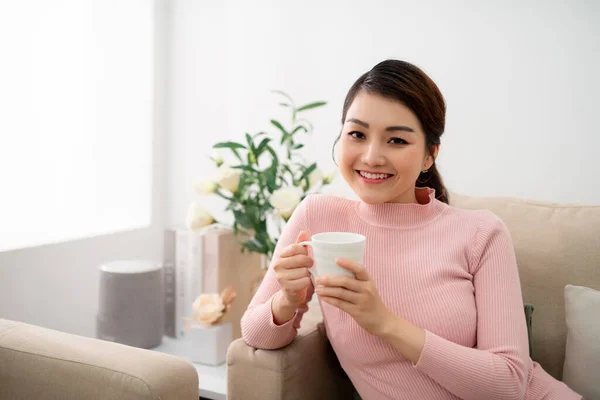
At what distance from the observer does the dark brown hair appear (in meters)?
1.12

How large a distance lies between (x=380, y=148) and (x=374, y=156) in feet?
0.08

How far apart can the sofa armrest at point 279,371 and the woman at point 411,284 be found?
0.03 metres

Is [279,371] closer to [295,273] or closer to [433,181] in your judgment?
[295,273]

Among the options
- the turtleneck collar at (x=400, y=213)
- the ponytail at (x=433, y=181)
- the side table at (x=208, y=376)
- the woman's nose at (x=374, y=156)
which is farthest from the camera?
the side table at (x=208, y=376)

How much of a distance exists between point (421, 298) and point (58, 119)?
134 cm

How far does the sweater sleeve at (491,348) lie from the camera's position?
1.01 meters

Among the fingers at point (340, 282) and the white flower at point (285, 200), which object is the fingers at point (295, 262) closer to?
the fingers at point (340, 282)

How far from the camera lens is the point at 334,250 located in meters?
0.87

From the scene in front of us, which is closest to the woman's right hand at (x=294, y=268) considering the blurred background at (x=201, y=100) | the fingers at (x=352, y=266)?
the fingers at (x=352, y=266)

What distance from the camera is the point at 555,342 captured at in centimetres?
132

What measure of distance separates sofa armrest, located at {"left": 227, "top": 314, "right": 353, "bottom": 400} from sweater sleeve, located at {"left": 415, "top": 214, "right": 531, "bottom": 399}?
0.28m

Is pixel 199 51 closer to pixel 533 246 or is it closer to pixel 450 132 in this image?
pixel 450 132

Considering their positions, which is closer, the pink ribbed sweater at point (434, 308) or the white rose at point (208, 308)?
the pink ribbed sweater at point (434, 308)

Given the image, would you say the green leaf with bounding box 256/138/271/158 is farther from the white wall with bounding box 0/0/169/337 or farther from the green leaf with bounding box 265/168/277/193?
the white wall with bounding box 0/0/169/337
